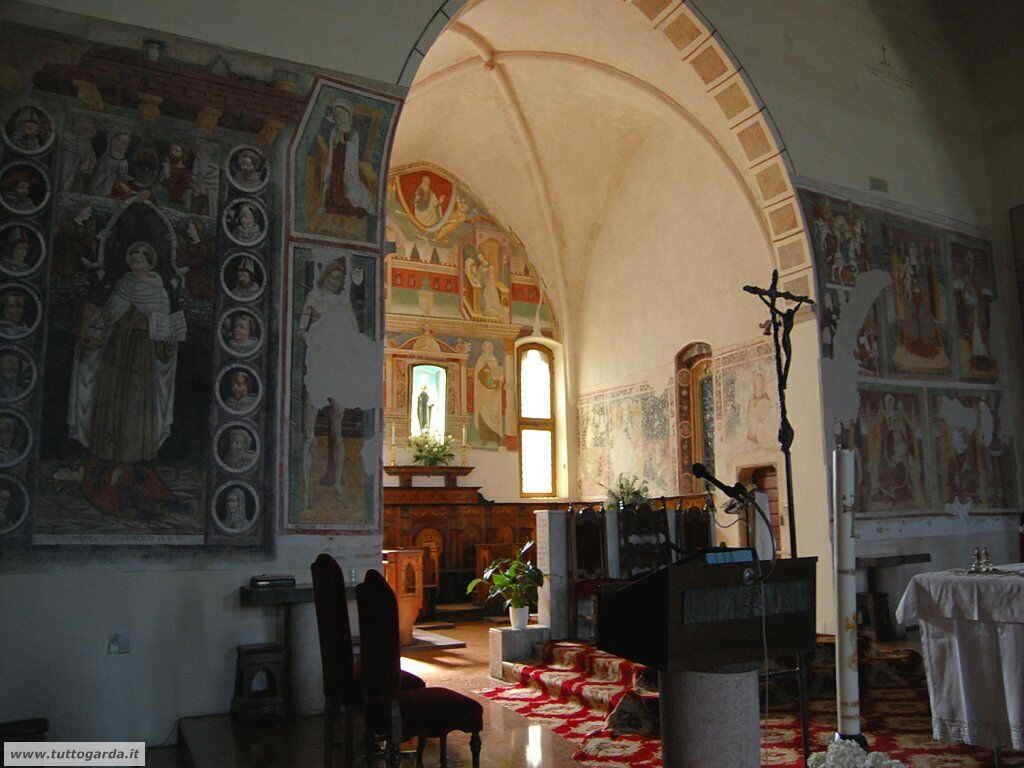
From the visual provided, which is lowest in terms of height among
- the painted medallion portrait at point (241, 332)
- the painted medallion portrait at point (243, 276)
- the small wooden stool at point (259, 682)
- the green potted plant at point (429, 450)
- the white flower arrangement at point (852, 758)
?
the small wooden stool at point (259, 682)

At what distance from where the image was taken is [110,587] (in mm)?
6188

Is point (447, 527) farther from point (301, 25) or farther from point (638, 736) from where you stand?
point (301, 25)

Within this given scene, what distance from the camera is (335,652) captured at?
15.5 feet

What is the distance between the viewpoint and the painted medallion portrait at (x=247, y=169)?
280 inches

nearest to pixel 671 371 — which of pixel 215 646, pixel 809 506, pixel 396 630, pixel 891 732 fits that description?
pixel 809 506

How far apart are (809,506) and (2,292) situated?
847 centimetres

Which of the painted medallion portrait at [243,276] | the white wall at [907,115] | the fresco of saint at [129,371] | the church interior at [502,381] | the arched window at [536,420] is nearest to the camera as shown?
the church interior at [502,381]

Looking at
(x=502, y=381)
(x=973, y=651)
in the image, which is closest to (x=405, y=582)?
(x=502, y=381)

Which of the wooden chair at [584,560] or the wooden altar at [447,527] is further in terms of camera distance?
the wooden altar at [447,527]

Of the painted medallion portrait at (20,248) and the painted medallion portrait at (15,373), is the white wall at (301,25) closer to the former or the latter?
the painted medallion portrait at (20,248)

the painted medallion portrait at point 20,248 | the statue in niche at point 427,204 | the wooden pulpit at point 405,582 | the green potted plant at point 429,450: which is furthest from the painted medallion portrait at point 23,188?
the statue in niche at point 427,204

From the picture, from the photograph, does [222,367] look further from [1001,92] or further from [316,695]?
[1001,92]

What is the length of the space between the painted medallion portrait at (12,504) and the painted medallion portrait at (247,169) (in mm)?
2767

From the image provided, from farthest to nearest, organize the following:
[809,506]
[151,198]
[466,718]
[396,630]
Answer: [809,506], [151,198], [466,718], [396,630]
